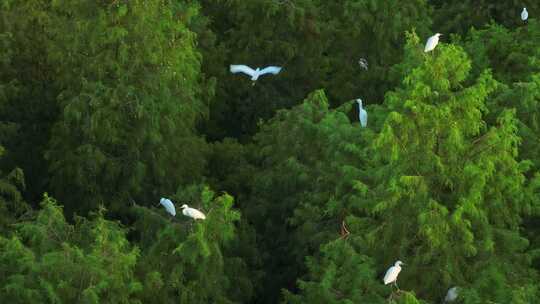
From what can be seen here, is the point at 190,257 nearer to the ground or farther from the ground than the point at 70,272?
farther from the ground

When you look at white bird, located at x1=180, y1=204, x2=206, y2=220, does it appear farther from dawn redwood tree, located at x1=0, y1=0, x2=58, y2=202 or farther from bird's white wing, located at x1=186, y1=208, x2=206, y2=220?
dawn redwood tree, located at x1=0, y1=0, x2=58, y2=202

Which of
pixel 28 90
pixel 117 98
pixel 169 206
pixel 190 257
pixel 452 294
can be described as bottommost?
pixel 452 294

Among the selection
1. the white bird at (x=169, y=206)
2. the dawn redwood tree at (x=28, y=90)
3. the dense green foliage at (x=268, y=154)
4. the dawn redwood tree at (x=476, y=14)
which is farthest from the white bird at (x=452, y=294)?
the dawn redwood tree at (x=476, y=14)

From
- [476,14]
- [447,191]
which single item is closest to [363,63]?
[476,14]

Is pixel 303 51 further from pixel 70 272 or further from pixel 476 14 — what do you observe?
pixel 70 272

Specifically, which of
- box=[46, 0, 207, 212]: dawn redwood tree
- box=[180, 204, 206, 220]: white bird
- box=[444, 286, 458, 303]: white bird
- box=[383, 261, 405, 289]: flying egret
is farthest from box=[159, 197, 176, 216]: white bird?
box=[444, 286, 458, 303]: white bird
